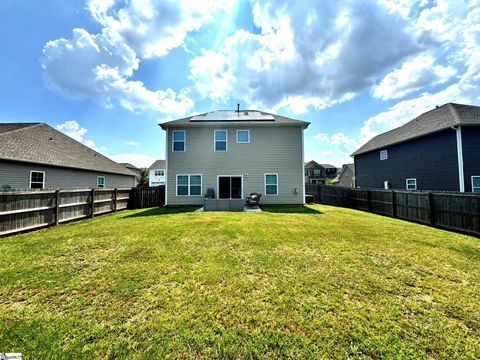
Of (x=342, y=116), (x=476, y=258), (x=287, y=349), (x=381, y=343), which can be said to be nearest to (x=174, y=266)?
(x=287, y=349)

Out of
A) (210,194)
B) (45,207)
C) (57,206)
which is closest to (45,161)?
(57,206)

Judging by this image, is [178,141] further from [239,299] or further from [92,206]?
[239,299]

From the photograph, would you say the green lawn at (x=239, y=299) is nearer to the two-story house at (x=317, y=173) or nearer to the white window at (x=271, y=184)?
the white window at (x=271, y=184)

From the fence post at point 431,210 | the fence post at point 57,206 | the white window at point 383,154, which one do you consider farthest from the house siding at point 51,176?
the white window at point 383,154

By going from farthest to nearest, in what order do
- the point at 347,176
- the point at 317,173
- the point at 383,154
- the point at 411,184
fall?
the point at 317,173
the point at 347,176
the point at 383,154
the point at 411,184

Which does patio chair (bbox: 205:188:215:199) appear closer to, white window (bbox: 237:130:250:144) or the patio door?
the patio door

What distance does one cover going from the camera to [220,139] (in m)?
13.1

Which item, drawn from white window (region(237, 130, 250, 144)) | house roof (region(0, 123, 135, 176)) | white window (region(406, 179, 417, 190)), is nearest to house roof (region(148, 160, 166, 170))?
house roof (region(0, 123, 135, 176))

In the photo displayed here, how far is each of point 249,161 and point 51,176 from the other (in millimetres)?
12834

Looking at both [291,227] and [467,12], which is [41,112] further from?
[467,12]

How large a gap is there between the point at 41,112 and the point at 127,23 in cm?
1272

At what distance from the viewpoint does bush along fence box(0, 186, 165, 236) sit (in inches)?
226

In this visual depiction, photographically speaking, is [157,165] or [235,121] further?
[157,165]

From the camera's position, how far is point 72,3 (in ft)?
29.0
